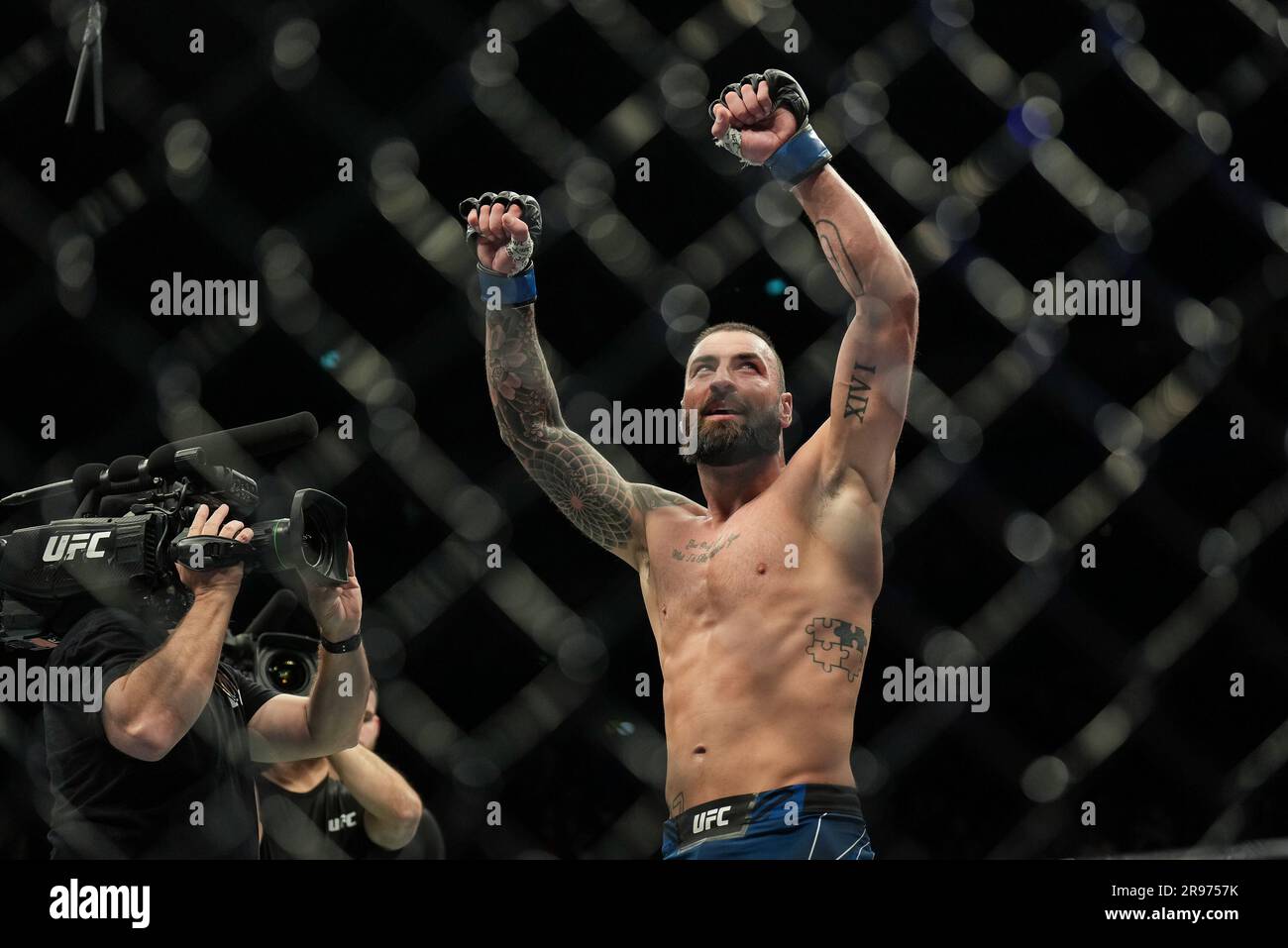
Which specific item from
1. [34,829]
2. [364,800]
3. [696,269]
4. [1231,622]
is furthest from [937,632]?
[34,829]

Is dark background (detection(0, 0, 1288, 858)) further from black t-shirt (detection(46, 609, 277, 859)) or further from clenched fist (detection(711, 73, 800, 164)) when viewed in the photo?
black t-shirt (detection(46, 609, 277, 859))

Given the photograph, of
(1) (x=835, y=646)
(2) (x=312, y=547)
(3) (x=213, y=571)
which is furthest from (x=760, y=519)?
(3) (x=213, y=571)

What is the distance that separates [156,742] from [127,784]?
12cm

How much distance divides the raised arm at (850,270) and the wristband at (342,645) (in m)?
0.84

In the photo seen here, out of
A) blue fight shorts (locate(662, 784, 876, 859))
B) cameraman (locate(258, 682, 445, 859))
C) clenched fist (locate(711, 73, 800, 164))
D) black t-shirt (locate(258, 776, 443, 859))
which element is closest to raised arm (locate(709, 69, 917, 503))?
clenched fist (locate(711, 73, 800, 164))

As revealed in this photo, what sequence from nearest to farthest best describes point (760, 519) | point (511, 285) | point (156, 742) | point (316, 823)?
point (156, 742)
point (760, 519)
point (511, 285)
point (316, 823)

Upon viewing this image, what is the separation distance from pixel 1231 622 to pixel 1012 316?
1.04m

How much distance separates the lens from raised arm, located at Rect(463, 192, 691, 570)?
2.57 meters

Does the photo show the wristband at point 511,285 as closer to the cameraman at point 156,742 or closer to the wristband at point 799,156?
the wristband at point 799,156

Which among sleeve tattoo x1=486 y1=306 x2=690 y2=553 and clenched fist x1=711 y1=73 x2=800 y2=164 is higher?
→ clenched fist x1=711 y1=73 x2=800 y2=164

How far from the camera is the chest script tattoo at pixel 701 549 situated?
242 cm

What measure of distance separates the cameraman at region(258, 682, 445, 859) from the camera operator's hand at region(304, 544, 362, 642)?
2.26 feet

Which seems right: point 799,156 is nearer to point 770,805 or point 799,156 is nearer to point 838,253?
point 838,253

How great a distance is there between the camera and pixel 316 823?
9.87 ft
